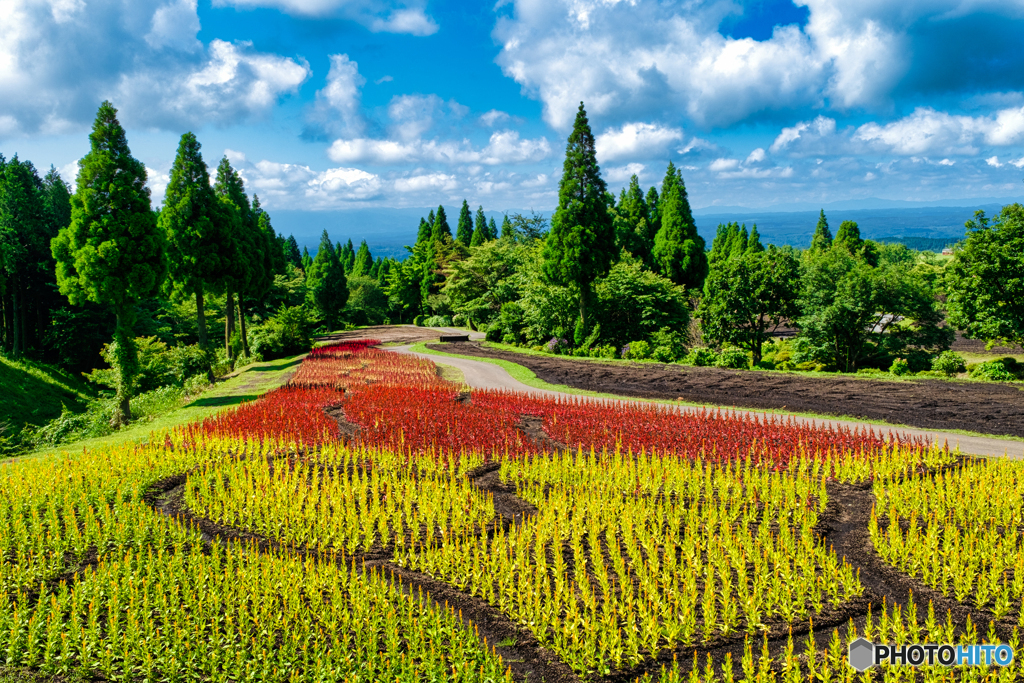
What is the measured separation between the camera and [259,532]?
8.33 metres

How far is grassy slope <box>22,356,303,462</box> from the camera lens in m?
14.5

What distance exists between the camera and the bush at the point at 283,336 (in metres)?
34.6

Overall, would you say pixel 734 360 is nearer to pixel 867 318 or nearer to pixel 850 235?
pixel 867 318

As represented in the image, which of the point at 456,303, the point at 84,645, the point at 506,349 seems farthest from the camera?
the point at 456,303

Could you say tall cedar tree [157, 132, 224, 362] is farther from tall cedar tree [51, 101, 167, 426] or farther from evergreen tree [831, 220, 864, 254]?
evergreen tree [831, 220, 864, 254]

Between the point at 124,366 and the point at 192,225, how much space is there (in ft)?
44.4

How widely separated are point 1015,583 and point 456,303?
46.4 meters

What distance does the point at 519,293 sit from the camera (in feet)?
145

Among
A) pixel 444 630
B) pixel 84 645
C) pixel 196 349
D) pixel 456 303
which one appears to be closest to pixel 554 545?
pixel 444 630

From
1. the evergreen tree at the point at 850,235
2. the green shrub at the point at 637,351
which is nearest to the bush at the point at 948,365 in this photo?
the green shrub at the point at 637,351

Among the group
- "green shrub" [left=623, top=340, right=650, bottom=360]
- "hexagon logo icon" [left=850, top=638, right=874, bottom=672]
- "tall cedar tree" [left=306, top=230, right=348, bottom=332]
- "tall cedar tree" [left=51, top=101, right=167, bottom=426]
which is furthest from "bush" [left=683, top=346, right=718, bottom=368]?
"tall cedar tree" [left=306, top=230, right=348, bottom=332]

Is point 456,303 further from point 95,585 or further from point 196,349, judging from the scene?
point 95,585

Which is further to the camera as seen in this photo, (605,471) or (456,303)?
(456,303)

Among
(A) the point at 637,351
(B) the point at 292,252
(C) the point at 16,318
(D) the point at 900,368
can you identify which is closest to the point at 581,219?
(A) the point at 637,351
